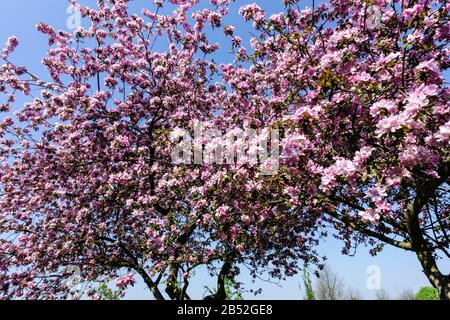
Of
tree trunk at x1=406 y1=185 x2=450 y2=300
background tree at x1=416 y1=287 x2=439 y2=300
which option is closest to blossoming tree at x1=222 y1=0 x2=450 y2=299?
tree trunk at x1=406 y1=185 x2=450 y2=300

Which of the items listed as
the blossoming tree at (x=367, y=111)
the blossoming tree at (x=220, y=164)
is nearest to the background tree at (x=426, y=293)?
the blossoming tree at (x=220, y=164)

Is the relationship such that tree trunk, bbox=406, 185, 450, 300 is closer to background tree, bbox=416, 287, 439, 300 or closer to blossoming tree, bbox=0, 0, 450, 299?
blossoming tree, bbox=0, 0, 450, 299

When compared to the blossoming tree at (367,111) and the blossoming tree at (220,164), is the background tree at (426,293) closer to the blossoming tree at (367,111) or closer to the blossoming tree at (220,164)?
the blossoming tree at (220,164)

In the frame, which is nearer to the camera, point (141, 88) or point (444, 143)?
point (444, 143)

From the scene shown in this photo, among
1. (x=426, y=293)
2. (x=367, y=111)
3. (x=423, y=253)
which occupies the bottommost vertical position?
(x=426, y=293)

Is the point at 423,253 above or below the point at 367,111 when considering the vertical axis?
below

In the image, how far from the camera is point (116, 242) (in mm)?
11336

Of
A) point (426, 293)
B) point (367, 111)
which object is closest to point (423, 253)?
point (367, 111)

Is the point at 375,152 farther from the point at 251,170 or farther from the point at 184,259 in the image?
the point at 184,259

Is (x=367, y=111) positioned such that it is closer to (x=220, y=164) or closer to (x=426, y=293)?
(x=220, y=164)

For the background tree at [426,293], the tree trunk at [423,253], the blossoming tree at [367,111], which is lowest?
the background tree at [426,293]

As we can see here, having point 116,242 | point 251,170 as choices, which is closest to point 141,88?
point 116,242

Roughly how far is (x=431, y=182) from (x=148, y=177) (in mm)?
7475
